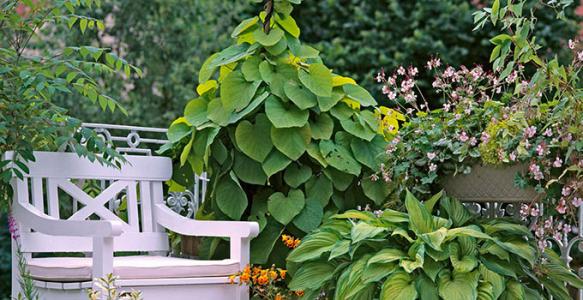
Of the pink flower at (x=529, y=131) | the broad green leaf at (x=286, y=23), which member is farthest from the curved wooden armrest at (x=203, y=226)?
the pink flower at (x=529, y=131)

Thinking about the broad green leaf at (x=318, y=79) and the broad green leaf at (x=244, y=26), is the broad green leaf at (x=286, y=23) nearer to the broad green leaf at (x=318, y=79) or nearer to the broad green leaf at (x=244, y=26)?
the broad green leaf at (x=244, y=26)

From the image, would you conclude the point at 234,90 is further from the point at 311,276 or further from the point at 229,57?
the point at 311,276

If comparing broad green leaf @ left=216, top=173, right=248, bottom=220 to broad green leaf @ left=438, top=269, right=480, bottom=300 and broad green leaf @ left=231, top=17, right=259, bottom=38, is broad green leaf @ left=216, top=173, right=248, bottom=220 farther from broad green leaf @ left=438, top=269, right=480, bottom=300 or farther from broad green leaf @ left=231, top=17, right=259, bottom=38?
broad green leaf @ left=438, top=269, right=480, bottom=300

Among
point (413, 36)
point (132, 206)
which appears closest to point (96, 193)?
point (132, 206)

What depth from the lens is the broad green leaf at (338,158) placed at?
3.68 m

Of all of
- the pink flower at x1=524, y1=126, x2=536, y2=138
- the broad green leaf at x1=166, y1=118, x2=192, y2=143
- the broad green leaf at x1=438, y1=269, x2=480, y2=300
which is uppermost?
the broad green leaf at x1=166, y1=118, x2=192, y2=143

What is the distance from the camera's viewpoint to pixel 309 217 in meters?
3.66

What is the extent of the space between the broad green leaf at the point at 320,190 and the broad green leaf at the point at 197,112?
1.72 ft

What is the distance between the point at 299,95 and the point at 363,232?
79 cm

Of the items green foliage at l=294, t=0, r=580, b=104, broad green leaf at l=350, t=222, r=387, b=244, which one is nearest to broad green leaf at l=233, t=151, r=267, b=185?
broad green leaf at l=350, t=222, r=387, b=244

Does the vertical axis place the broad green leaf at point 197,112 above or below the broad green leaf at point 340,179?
above

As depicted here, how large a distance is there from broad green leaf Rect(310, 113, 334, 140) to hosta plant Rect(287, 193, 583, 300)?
438 mm

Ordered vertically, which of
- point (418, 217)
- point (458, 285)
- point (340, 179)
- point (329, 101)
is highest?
point (329, 101)

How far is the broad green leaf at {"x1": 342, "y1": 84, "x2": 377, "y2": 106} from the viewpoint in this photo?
12.4 feet
